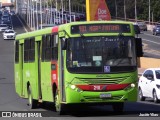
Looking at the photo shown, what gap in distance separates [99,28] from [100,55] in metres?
0.82

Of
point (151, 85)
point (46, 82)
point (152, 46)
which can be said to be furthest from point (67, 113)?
point (152, 46)

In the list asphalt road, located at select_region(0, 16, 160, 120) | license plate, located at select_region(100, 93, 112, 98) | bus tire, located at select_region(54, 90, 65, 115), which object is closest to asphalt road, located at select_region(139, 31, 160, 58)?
asphalt road, located at select_region(0, 16, 160, 120)

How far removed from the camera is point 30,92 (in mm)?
22281

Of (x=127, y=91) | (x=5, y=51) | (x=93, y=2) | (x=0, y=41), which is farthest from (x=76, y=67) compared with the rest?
(x=0, y=41)

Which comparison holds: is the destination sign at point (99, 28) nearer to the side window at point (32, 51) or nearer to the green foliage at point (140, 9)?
the side window at point (32, 51)

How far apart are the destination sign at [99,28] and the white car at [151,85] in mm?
6999

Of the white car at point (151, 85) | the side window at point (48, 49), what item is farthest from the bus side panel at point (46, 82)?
the white car at point (151, 85)

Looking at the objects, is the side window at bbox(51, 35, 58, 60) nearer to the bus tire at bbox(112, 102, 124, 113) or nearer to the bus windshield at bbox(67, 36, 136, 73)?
the bus windshield at bbox(67, 36, 136, 73)

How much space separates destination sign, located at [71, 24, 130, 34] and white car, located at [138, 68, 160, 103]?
6999 millimetres

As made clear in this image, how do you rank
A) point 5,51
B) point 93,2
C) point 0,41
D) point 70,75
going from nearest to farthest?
point 70,75 → point 93,2 → point 5,51 → point 0,41

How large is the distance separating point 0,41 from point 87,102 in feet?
219

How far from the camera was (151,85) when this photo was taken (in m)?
24.9

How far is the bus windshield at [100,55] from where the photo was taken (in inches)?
677

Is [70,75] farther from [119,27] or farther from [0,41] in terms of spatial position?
[0,41]
